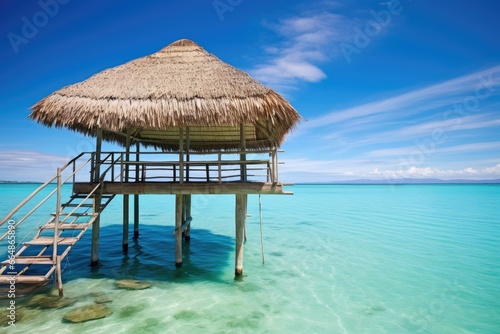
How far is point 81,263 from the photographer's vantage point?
29.3ft

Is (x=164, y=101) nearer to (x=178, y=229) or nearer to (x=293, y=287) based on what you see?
(x=178, y=229)

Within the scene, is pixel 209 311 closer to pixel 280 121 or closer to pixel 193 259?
pixel 193 259

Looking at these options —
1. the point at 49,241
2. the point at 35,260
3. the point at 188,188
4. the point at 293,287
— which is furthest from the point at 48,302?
the point at 293,287

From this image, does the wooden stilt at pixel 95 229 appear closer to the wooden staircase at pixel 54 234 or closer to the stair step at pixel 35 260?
the wooden staircase at pixel 54 234

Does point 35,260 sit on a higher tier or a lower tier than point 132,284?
higher

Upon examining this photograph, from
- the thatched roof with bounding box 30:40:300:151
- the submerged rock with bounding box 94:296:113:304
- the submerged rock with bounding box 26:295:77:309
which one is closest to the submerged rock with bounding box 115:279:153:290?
the submerged rock with bounding box 94:296:113:304

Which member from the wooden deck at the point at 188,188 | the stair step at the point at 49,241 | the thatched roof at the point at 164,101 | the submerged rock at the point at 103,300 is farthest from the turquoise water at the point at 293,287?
the thatched roof at the point at 164,101

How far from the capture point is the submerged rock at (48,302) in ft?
19.1

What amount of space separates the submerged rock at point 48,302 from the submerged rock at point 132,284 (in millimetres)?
1070

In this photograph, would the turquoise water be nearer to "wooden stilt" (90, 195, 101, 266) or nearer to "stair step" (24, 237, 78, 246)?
"wooden stilt" (90, 195, 101, 266)

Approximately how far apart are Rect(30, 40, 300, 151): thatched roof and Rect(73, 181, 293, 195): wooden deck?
55.4 inches

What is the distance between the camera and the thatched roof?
22.9 feet

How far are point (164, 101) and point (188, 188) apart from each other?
2.18 meters

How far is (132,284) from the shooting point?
7141 millimetres
